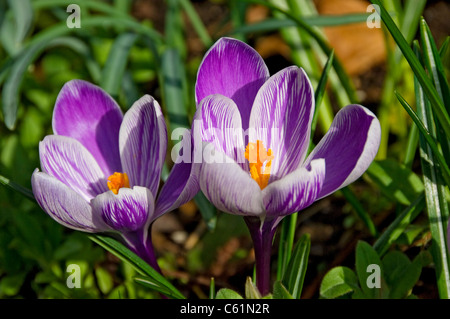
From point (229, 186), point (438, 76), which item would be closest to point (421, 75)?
point (438, 76)

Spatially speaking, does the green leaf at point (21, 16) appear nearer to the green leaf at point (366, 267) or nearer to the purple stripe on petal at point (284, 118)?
the purple stripe on petal at point (284, 118)

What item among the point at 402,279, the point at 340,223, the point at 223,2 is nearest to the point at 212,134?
the point at 402,279

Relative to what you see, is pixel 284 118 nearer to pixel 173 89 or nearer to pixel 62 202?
pixel 62 202

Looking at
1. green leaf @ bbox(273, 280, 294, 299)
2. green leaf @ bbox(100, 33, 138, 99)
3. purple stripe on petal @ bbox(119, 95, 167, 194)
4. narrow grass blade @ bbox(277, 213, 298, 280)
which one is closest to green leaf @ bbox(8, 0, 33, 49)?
green leaf @ bbox(100, 33, 138, 99)

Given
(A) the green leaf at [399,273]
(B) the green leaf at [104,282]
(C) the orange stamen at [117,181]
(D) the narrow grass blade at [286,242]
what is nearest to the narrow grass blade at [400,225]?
(A) the green leaf at [399,273]

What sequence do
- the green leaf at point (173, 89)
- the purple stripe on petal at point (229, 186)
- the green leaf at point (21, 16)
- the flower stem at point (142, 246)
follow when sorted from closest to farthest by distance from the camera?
the purple stripe on petal at point (229, 186), the flower stem at point (142, 246), the green leaf at point (173, 89), the green leaf at point (21, 16)

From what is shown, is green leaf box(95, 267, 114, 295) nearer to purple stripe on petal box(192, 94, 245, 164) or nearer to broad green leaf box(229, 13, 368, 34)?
purple stripe on petal box(192, 94, 245, 164)
